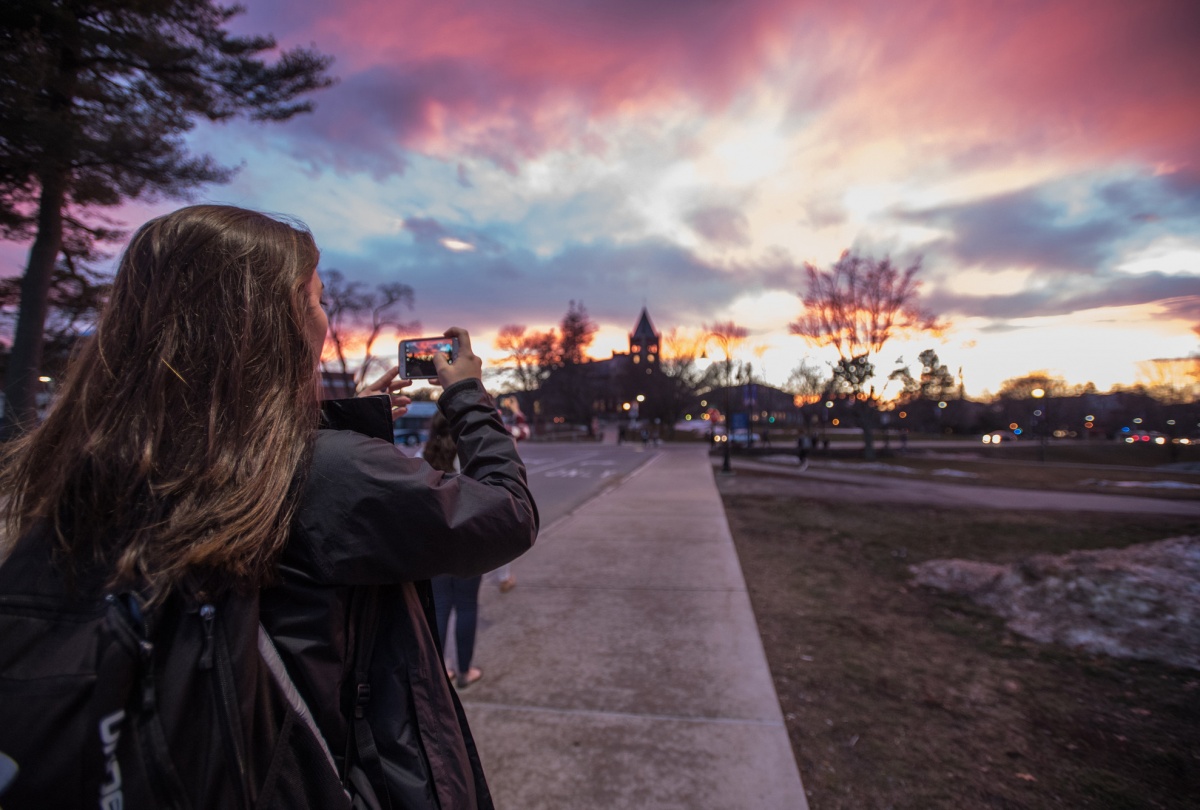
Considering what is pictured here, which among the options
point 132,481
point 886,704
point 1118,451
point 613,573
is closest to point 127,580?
point 132,481

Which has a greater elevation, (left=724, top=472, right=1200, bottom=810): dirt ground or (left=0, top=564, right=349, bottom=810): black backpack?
(left=0, top=564, right=349, bottom=810): black backpack

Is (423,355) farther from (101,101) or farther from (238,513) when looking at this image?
(101,101)

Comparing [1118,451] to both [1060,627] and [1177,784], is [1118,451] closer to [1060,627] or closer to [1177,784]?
[1060,627]

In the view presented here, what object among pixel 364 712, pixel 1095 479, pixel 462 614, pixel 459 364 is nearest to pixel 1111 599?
pixel 462 614

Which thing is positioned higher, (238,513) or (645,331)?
(645,331)

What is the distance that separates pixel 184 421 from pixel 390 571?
0.45 m

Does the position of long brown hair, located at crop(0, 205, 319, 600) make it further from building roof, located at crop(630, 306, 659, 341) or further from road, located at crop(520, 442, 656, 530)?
building roof, located at crop(630, 306, 659, 341)

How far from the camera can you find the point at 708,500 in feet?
40.7

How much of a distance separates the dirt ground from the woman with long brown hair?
2.46 m

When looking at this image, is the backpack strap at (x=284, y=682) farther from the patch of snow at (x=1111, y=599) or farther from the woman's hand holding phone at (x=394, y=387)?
→ the patch of snow at (x=1111, y=599)

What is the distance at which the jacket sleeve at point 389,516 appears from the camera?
1.09 metres

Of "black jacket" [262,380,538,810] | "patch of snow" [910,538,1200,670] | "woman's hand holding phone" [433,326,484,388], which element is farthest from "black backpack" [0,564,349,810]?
"patch of snow" [910,538,1200,670]

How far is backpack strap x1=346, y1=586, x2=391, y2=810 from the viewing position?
116 cm

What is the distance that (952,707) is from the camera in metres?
3.58
